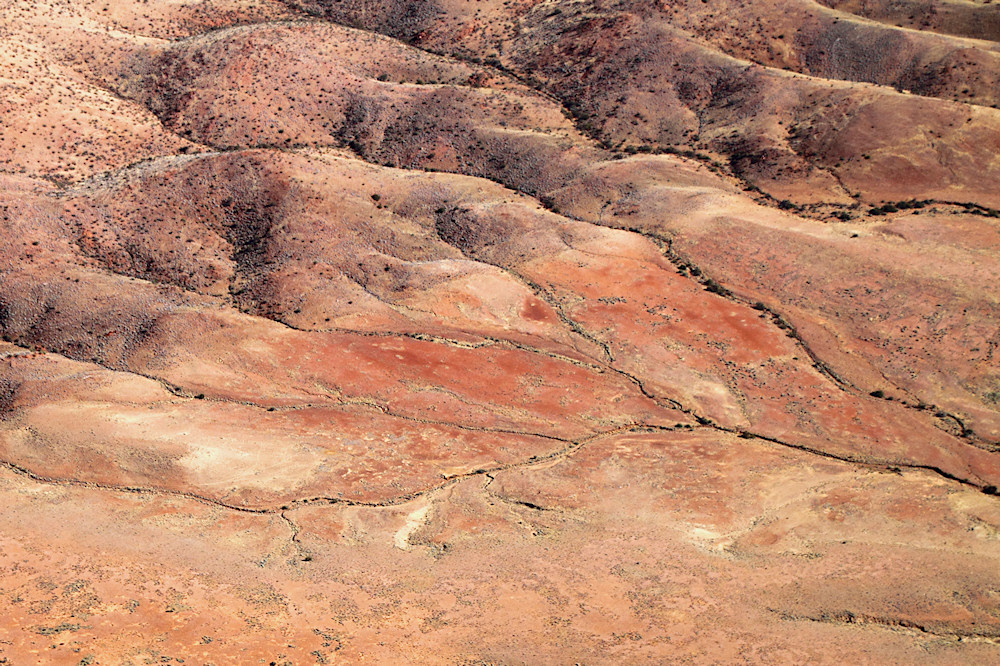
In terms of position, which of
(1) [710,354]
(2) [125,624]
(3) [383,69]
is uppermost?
(3) [383,69]

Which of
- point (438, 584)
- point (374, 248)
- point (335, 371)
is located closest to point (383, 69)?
point (374, 248)

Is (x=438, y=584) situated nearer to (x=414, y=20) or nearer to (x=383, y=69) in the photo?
(x=383, y=69)

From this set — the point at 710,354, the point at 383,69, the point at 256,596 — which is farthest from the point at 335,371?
the point at 383,69

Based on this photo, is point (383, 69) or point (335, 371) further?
point (383, 69)

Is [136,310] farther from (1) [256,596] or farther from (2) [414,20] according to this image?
(2) [414,20]

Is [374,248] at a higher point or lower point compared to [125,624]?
higher

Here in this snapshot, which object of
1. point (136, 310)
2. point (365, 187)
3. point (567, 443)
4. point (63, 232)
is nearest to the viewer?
point (567, 443)

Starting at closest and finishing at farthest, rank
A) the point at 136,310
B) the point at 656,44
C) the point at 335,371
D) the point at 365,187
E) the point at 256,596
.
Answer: the point at 256,596 < the point at 335,371 < the point at 136,310 < the point at 365,187 < the point at 656,44
